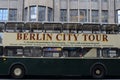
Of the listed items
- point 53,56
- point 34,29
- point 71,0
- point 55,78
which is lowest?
point 55,78

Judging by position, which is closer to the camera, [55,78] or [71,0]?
[55,78]

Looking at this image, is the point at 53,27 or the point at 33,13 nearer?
the point at 53,27

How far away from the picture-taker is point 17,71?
896 inches

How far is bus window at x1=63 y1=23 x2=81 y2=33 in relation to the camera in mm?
23312

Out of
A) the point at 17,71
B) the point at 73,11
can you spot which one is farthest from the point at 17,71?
the point at 73,11

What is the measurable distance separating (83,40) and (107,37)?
5.94 feet

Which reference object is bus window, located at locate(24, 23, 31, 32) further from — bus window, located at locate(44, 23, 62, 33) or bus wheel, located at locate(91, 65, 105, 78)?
bus wheel, located at locate(91, 65, 105, 78)

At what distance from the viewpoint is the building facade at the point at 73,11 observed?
46.2 metres

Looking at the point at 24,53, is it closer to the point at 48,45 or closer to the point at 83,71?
the point at 48,45

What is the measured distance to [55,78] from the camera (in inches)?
918

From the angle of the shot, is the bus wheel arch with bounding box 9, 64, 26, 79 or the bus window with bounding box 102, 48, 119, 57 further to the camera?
the bus window with bounding box 102, 48, 119, 57

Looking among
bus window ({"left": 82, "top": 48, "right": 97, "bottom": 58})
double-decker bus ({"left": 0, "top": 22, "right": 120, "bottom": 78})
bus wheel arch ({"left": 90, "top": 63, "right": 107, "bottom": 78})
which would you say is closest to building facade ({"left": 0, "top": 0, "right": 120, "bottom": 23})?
double-decker bus ({"left": 0, "top": 22, "right": 120, "bottom": 78})

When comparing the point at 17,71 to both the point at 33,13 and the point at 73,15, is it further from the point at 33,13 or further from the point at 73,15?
the point at 73,15

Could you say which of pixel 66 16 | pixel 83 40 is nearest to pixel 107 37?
pixel 83 40
